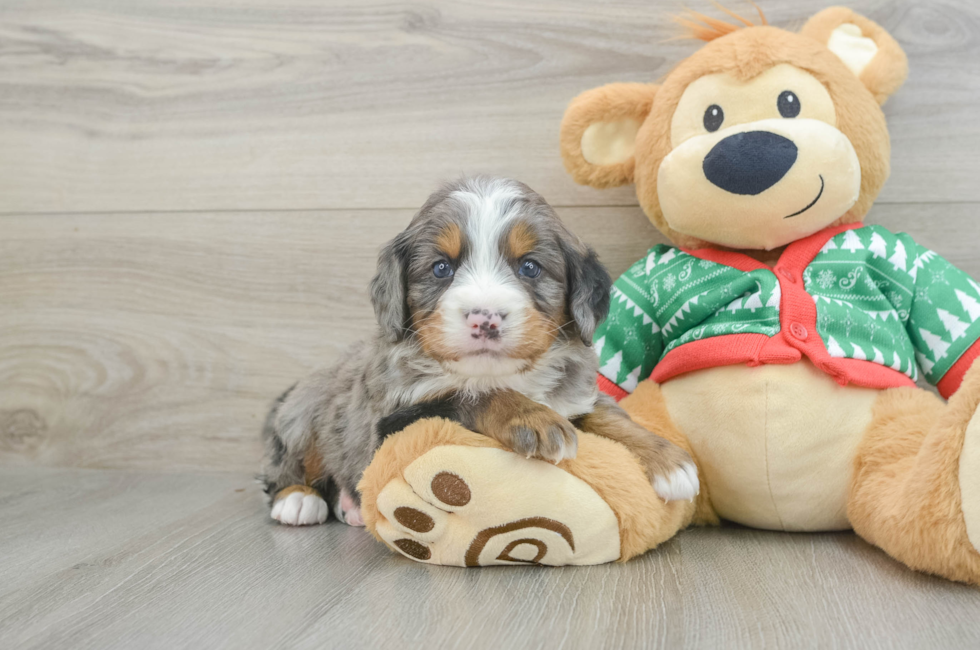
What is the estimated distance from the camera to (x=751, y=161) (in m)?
1.65

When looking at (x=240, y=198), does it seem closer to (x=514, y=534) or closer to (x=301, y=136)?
(x=301, y=136)

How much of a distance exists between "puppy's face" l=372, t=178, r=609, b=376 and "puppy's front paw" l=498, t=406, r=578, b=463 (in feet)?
0.40

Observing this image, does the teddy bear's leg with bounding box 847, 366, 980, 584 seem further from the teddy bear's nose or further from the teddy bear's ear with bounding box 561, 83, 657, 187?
the teddy bear's ear with bounding box 561, 83, 657, 187

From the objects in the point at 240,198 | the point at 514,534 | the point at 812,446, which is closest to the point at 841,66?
the point at 812,446

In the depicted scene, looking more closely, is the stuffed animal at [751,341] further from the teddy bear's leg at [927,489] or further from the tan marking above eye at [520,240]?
the tan marking above eye at [520,240]

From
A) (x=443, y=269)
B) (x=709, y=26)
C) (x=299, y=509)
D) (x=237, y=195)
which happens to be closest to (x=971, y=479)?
(x=443, y=269)

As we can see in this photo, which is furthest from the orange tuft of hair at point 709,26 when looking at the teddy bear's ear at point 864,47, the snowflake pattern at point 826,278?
the snowflake pattern at point 826,278

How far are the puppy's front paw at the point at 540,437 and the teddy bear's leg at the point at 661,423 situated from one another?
1.20ft

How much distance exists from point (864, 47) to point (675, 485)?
47.9 inches

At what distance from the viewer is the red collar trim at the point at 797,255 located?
179 cm

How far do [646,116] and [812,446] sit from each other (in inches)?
35.5

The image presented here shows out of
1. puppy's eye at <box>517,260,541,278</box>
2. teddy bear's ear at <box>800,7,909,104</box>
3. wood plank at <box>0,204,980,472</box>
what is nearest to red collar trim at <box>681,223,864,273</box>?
teddy bear's ear at <box>800,7,909,104</box>

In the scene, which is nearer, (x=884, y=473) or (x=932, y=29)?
(x=884, y=473)

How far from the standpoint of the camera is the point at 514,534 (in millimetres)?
1443
